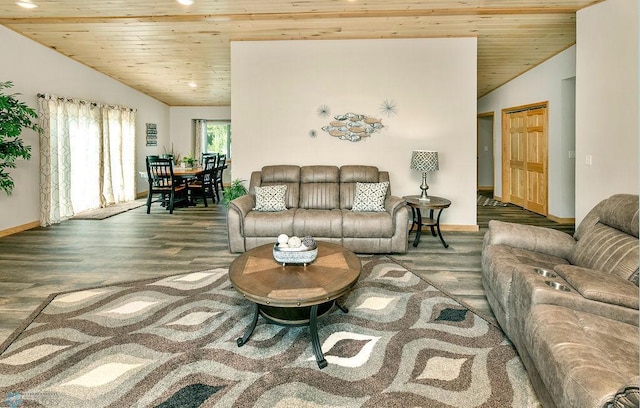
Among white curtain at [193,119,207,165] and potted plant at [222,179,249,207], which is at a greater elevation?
white curtain at [193,119,207,165]

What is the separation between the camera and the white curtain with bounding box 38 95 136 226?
18.8ft

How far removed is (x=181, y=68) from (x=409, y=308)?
639cm

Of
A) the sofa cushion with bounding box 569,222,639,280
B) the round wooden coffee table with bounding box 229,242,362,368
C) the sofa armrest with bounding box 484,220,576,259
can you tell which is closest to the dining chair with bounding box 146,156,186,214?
the round wooden coffee table with bounding box 229,242,362,368

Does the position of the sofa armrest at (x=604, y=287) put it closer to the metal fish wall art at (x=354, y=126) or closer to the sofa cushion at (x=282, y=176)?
the sofa cushion at (x=282, y=176)

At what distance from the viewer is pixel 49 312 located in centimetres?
271

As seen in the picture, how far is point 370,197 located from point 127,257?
2827 mm

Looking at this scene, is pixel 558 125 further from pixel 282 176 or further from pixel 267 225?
pixel 267 225

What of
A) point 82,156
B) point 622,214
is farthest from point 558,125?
point 82,156

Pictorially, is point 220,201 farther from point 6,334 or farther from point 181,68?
point 6,334

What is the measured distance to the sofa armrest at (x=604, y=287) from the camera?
170cm

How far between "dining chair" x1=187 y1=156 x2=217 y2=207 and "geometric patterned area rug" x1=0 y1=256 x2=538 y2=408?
4.82 m

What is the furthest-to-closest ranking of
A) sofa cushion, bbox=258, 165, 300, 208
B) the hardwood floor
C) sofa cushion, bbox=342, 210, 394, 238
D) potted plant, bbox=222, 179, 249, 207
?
1. potted plant, bbox=222, 179, 249, 207
2. sofa cushion, bbox=258, 165, 300, 208
3. sofa cushion, bbox=342, 210, 394, 238
4. the hardwood floor

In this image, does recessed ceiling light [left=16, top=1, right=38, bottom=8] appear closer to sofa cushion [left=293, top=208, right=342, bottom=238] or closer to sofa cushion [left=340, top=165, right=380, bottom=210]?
sofa cushion [left=293, top=208, right=342, bottom=238]

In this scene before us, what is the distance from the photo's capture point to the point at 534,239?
2.76 metres
